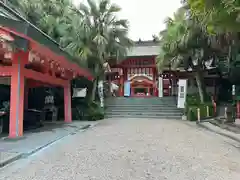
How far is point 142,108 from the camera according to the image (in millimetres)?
22328

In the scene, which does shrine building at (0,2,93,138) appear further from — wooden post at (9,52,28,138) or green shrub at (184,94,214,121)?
green shrub at (184,94,214,121)

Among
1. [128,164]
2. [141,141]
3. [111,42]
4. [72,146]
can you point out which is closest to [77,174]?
[128,164]

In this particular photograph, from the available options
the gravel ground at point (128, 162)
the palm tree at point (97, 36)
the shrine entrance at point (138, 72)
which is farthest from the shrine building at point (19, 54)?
the shrine entrance at point (138, 72)

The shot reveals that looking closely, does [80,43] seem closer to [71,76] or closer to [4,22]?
[71,76]

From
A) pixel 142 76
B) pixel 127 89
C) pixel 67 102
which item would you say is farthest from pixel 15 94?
pixel 127 89

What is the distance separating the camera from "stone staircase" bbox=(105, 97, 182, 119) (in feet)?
67.2

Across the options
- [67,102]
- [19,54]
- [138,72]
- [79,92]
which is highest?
[138,72]

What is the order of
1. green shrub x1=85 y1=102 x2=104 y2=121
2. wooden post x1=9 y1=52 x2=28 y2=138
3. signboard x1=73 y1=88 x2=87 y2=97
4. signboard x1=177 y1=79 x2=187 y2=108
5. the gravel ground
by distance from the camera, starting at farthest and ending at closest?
signboard x1=177 y1=79 x2=187 y2=108 → signboard x1=73 y1=88 x2=87 y2=97 → green shrub x1=85 y1=102 x2=104 y2=121 → wooden post x1=9 y1=52 x2=28 y2=138 → the gravel ground

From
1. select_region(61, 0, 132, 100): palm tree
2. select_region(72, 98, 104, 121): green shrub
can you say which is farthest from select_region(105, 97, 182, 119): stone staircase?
select_region(61, 0, 132, 100): palm tree

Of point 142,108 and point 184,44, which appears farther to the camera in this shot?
point 142,108

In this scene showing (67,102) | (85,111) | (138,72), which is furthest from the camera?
(138,72)

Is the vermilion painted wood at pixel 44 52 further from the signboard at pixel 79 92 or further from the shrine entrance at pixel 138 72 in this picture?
the shrine entrance at pixel 138 72

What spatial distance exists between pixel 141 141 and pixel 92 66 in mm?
10186

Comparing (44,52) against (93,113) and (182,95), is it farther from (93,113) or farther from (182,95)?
(182,95)
